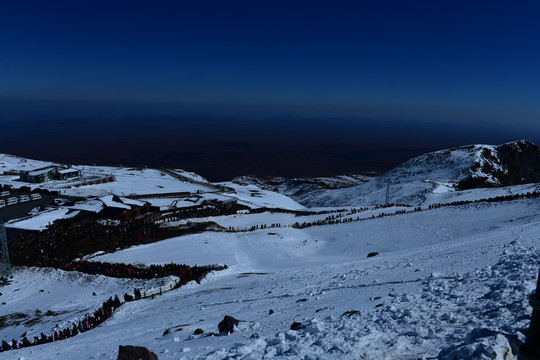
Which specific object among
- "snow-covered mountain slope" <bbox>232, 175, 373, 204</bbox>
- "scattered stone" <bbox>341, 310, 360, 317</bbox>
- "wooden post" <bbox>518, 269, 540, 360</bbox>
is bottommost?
"snow-covered mountain slope" <bbox>232, 175, 373, 204</bbox>

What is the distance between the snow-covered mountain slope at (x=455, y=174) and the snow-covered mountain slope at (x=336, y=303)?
44.6 meters

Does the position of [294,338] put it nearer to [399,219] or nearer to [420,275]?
[420,275]

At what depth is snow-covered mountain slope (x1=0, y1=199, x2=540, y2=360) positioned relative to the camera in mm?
6742

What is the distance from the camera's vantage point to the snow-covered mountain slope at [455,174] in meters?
72.7

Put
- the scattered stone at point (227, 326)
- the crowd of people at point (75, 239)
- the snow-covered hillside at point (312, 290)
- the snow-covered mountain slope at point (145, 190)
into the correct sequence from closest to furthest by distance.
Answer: the snow-covered hillside at point (312, 290), the scattered stone at point (227, 326), the crowd of people at point (75, 239), the snow-covered mountain slope at point (145, 190)

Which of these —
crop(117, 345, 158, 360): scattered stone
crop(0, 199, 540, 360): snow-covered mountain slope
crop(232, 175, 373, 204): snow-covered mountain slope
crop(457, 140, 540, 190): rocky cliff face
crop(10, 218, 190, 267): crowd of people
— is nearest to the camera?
crop(0, 199, 540, 360): snow-covered mountain slope

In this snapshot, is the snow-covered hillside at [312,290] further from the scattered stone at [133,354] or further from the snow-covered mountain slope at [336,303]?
the scattered stone at [133,354]

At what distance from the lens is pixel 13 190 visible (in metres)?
59.5

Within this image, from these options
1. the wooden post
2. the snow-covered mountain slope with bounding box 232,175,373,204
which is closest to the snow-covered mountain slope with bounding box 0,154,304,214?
the wooden post

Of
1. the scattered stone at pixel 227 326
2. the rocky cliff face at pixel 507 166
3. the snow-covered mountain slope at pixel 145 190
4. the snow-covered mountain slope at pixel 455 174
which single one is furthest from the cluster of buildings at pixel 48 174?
the rocky cliff face at pixel 507 166

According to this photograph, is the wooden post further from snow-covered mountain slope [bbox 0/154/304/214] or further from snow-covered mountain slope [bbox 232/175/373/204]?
snow-covered mountain slope [bbox 232/175/373/204]

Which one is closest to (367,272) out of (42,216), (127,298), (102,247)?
(127,298)

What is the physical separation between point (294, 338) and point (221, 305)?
25.5ft

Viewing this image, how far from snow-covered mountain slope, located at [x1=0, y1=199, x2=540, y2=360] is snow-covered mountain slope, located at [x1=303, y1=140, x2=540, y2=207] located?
44.6 meters
